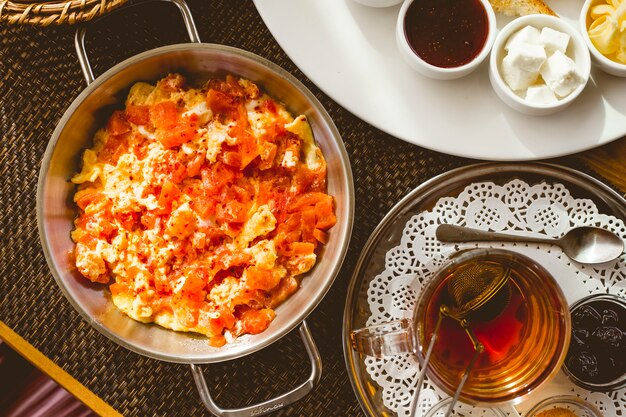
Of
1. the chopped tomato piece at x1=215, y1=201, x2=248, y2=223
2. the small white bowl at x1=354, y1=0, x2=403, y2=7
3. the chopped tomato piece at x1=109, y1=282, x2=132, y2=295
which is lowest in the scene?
the chopped tomato piece at x1=109, y1=282, x2=132, y2=295

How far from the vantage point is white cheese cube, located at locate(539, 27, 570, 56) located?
190cm

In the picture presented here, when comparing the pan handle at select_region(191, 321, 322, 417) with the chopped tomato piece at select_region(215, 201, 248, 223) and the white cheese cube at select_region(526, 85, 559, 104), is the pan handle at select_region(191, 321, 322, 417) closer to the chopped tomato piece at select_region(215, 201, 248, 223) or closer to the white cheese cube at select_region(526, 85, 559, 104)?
the chopped tomato piece at select_region(215, 201, 248, 223)

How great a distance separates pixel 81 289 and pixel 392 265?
0.90 metres

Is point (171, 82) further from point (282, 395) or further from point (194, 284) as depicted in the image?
point (282, 395)

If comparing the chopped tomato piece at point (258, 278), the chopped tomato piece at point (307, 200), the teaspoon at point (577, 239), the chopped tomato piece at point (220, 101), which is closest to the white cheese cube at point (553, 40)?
the teaspoon at point (577, 239)

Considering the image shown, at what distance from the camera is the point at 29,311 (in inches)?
84.0

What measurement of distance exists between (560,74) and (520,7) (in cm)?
28

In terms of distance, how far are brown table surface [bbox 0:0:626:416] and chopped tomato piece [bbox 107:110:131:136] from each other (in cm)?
20

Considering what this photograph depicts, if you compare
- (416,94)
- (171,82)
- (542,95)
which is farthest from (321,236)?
(542,95)

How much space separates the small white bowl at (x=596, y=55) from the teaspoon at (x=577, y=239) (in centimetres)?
47

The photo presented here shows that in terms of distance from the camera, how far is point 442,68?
6.33 ft

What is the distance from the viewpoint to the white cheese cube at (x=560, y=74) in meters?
1.86

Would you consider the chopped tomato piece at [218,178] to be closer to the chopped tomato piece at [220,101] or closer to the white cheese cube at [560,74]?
the chopped tomato piece at [220,101]

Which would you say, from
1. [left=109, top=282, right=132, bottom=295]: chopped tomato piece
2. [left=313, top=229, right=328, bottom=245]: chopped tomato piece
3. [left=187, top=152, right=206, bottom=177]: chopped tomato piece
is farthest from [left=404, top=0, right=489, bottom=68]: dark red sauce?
[left=109, top=282, right=132, bottom=295]: chopped tomato piece
